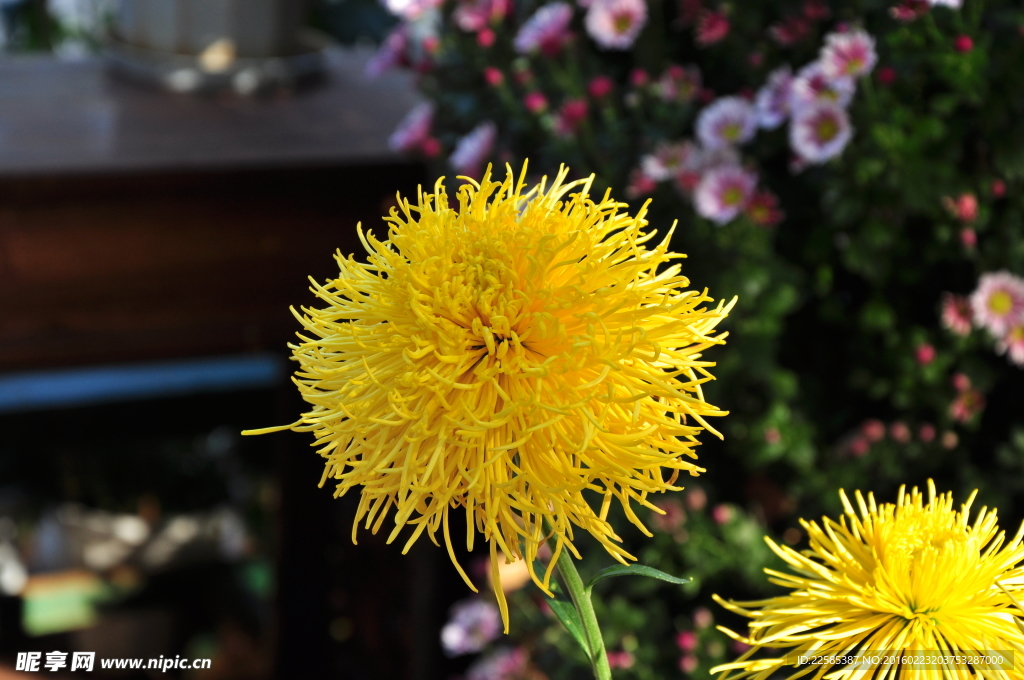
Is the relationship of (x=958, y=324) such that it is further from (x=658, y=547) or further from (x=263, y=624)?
(x=263, y=624)

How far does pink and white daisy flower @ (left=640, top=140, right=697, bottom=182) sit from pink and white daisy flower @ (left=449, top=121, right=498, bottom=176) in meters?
0.28

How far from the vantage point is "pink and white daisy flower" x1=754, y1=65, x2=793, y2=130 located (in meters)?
1.26

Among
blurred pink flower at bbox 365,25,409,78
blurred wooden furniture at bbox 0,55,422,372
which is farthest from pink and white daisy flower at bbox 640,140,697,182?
blurred wooden furniture at bbox 0,55,422,372

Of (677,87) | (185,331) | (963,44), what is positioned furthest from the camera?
(185,331)

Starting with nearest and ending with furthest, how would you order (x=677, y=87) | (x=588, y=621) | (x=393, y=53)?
1. (x=588, y=621)
2. (x=677, y=87)
3. (x=393, y=53)

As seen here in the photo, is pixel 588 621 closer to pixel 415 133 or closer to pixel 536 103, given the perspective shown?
pixel 536 103

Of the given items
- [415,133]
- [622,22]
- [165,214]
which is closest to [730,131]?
[622,22]

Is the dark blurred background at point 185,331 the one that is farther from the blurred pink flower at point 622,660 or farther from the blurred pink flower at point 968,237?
the blurred pink flower at point 968,237

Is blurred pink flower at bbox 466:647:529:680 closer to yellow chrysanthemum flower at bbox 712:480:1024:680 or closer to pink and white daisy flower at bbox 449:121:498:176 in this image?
pink and white daisy flower at bbox 449:121:498:176

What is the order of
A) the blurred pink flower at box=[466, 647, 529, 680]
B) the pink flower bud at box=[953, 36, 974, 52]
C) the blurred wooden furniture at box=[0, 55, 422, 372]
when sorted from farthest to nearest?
the blurred wooden furniture at box=[0, 55, 422, 372], the blurred pink flower at box=[466, 647, 529, 680], the pink flower bud at box=[953, 36, 974, 52]

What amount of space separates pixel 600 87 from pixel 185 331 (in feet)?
3.12

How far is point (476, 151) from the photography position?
1496 millimetres

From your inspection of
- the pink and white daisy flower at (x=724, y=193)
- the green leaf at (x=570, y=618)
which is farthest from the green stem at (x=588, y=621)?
the pink and white daisy flower at (x=724, y=193)

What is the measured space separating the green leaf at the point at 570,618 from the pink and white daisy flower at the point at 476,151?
1108 millimetres
